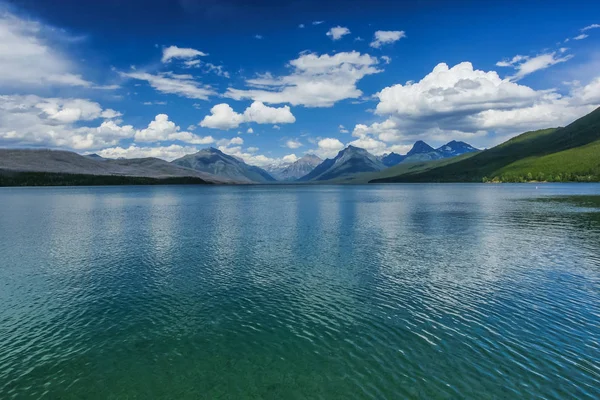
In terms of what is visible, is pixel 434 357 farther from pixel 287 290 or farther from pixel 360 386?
pixel 287 290

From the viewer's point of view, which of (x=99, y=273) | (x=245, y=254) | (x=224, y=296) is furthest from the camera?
(x=245, y=254)

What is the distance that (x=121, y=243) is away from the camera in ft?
225

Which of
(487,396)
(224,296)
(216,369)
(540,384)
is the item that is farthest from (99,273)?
(540,384)

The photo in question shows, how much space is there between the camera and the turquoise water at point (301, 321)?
72.7 ft

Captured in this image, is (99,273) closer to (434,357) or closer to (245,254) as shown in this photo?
(245,254)

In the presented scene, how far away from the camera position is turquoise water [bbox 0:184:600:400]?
72.7 feet

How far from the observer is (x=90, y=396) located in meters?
21.0

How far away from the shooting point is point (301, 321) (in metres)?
31.4

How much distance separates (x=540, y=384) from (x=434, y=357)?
6550mm

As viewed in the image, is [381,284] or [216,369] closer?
[216,369]

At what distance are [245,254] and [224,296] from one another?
20856 mm

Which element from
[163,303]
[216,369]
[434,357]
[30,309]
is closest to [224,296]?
[163,303]

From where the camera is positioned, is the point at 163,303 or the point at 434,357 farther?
the point at 163,303

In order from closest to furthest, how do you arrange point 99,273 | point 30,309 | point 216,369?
point 216,369
point 30,309
point 99,273
